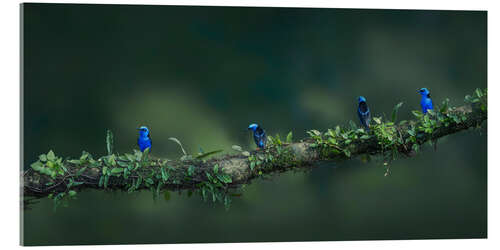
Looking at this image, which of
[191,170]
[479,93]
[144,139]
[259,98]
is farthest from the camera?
[259,98]

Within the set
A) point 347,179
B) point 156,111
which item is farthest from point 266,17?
point 347,179

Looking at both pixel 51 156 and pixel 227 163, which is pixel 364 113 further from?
pixel 51 156

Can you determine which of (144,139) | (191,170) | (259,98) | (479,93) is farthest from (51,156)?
(479,93)

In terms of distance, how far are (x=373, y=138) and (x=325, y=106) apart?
0.65 metres

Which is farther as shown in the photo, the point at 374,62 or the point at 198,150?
the point at 374,62

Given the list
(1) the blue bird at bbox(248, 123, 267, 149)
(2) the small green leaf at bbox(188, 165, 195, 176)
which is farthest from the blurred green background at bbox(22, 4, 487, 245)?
(2) the small green leaf at bbox(188, 165, 195, 176)

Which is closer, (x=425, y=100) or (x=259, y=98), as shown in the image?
(x=425, y=100)

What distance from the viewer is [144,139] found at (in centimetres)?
512

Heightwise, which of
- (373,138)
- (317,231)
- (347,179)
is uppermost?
(373,138)

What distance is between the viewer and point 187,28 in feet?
17.5

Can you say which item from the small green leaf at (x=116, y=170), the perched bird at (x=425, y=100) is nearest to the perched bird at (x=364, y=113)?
the perched bird at (x=425, y=100)

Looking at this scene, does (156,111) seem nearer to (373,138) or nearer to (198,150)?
(198,150)

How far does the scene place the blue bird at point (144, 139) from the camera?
506cm

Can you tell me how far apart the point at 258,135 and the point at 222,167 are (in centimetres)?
47
